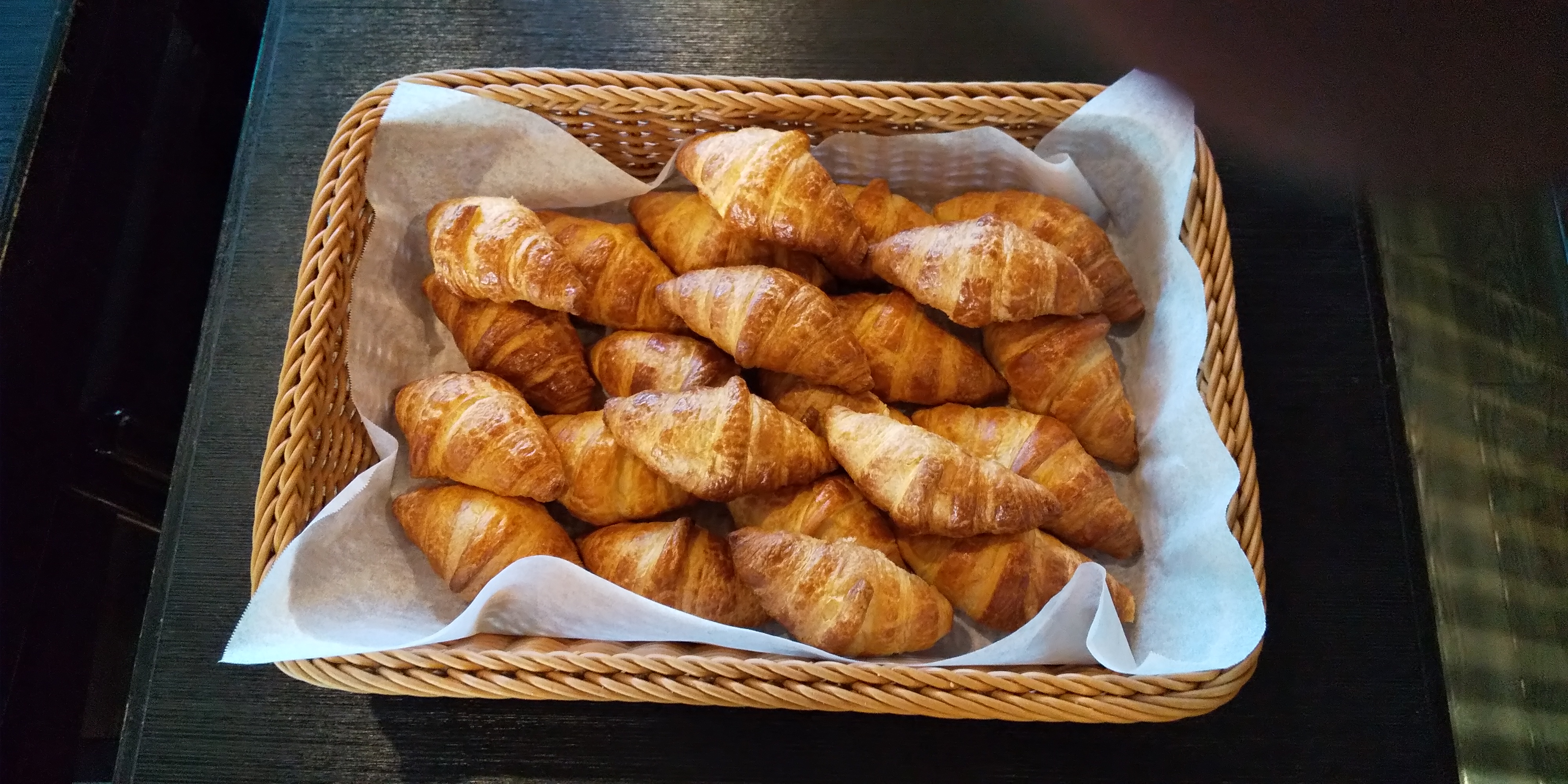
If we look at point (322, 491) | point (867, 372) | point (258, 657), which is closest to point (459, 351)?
point (322, 491)

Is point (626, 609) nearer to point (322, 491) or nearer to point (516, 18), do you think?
point (322, 491)

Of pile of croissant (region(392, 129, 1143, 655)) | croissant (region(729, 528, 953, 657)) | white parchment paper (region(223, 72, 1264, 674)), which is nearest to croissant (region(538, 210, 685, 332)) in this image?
pile of croissant (region(392, 129, 1143, 655))

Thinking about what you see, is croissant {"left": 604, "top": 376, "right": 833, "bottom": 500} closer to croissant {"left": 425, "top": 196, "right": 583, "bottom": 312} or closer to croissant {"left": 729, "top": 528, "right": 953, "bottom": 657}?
croissant {"left": 729, "top": 528, "right": 953, "bottom": 657}

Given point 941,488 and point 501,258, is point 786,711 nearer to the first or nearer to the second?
point 941,488

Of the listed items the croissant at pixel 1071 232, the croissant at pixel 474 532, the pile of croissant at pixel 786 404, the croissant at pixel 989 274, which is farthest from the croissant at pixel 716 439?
the croissant at pixel 1071 232

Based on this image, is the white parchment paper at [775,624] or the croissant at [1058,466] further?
the croissant at [1058,466]

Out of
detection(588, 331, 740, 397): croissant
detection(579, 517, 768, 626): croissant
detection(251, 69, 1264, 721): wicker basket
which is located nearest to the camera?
detection(251, 69, 1264, 721): wicker basket

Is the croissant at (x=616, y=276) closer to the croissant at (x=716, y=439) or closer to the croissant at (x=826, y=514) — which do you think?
the croissant at (x=716, y=439)

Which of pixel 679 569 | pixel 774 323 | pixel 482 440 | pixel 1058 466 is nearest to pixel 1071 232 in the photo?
pixel 1058 466

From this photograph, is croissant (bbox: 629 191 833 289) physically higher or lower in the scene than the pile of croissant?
higher
